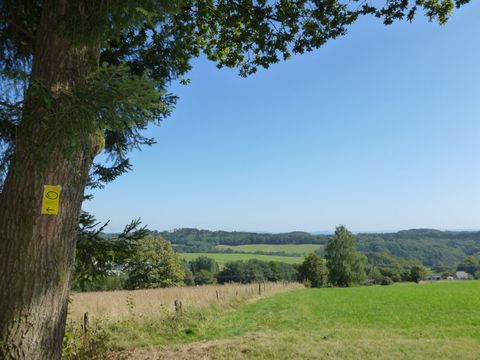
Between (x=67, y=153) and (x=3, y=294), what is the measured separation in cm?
112

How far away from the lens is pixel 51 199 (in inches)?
108

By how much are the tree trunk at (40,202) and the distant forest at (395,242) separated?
322ft

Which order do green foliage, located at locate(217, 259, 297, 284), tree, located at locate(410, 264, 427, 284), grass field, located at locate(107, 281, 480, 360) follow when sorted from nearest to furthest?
grass field, located at locate(107, 281, 480, 360) < green foliage, located at locate(217, 259, 297, 284) < tree, located at locate(410, 264, 427, 284)

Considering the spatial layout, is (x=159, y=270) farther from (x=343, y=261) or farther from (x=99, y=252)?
(x=99, y=252)

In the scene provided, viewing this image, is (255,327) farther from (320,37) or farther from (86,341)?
(320,37)

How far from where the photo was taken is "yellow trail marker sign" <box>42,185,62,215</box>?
271cm

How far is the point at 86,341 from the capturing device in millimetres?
5941

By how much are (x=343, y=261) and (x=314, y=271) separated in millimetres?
4909

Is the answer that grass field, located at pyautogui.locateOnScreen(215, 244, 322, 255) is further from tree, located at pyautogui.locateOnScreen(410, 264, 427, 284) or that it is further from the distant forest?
tree, located at pyautogui.locateOnScreen(410, 264, 427, 284)

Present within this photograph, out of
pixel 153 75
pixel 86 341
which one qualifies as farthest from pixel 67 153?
pixel 86 341

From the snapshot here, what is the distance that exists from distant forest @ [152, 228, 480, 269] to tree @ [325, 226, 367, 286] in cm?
5061

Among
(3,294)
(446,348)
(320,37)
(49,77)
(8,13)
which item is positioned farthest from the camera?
(446,348)

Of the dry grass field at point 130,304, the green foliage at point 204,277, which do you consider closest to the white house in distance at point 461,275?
the green foliage at point 204,277

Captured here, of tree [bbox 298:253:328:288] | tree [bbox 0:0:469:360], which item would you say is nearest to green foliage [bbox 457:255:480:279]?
tree [bbox 298:253:328:288]
